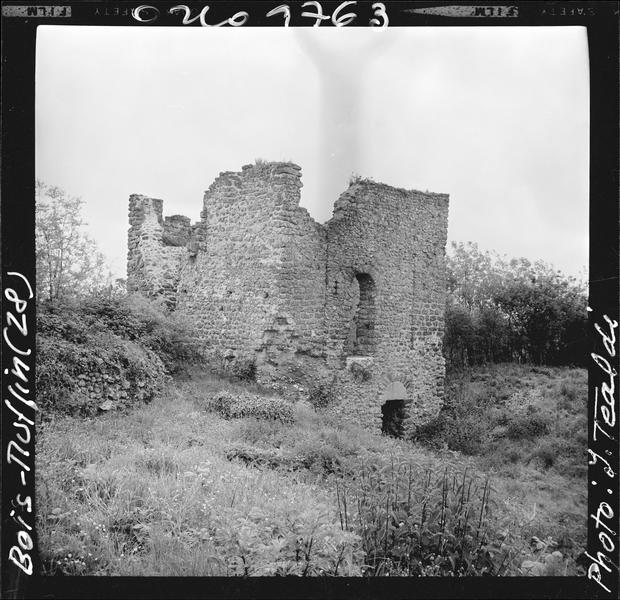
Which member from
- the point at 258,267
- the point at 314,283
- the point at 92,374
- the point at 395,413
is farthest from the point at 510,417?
the point at 92,374

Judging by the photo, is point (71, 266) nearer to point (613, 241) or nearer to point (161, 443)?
point (161, 443)

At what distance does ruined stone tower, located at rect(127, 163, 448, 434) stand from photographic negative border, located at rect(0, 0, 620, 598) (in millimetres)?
7080

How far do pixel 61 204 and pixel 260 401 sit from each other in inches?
180

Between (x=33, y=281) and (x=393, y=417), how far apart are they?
1160cm

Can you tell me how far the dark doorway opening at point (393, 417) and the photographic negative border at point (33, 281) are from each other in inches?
400

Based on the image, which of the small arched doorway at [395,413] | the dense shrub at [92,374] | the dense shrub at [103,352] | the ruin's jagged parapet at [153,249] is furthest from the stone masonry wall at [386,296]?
the dense shrub at [92,374]

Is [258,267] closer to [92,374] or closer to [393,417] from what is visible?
[92,374]

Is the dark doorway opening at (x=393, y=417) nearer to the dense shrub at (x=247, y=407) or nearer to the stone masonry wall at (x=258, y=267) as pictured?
the stone masonry wall at (x=258, y=267)

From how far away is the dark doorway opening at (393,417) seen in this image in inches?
574

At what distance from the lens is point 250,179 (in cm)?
1207

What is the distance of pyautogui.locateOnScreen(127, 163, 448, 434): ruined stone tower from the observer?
11.6 meters

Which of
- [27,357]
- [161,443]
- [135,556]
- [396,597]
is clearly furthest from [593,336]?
[161,443]

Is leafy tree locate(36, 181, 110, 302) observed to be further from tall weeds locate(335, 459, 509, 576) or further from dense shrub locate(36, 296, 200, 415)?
tall weeds locate(335, 459, 509, 576)

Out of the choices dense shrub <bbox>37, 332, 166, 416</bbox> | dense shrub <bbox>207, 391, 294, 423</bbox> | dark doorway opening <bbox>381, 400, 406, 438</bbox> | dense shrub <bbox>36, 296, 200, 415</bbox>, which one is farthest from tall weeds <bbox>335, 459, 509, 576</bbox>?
dark doorway opening <bbox>381, 400, 406, 438</bbox>
